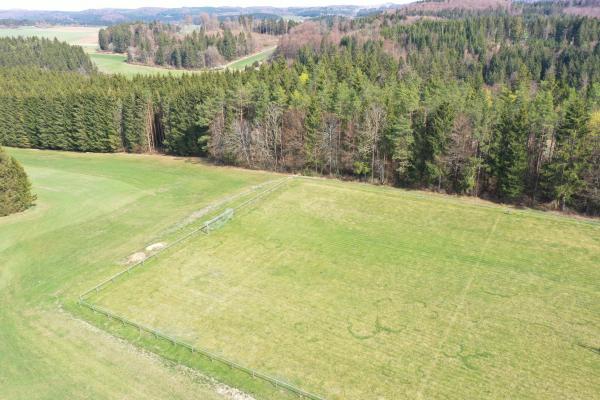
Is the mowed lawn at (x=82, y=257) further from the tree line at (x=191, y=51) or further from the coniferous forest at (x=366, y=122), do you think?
the tree line at (x=191, y=51)

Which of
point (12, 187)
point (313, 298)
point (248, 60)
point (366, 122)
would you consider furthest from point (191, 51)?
point (313, 298)

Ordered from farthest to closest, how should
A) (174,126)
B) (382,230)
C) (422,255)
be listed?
(174,126) → (382,230) → (422,255)

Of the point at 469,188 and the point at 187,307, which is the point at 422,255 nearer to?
the point at 469,188

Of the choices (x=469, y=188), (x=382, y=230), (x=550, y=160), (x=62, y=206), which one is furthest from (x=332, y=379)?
(x=62, y=206)

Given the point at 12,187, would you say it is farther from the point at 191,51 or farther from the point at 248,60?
the point at 248,60

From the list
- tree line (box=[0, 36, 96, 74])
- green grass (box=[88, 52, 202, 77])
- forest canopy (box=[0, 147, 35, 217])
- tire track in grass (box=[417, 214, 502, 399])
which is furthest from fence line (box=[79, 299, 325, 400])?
tree line (box=[0, 36, 96, 74])

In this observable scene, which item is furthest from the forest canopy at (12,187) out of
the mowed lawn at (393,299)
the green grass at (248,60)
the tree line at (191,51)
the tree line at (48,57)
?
the tree line at (191,51)
